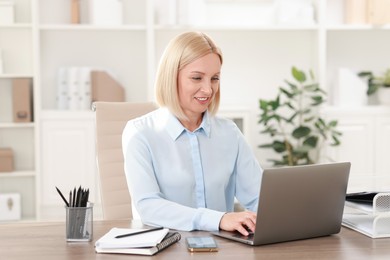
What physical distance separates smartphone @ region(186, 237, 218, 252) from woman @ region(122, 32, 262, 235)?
1.10 feet

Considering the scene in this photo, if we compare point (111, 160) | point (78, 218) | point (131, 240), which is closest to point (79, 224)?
point (78, 218)

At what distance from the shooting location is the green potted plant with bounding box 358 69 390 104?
5.05 m

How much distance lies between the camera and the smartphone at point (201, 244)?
1.81 metres

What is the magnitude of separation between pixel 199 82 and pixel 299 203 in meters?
0.60

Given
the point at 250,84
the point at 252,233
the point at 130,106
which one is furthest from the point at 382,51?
the point at 252,233

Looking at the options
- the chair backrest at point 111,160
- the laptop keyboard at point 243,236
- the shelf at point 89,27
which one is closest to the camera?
the laptop keyboard at point 243,236

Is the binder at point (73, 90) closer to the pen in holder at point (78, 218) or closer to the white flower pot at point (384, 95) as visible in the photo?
the white flower pot at point (384, 95)

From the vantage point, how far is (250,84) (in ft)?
17.2

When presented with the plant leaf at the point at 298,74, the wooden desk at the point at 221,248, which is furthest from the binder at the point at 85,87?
the wooden desk at the point at 221,248

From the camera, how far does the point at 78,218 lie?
1.95m

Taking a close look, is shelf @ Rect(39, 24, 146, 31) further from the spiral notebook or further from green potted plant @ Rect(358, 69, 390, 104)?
the spiral notebook

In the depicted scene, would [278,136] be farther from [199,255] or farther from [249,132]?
[199,255]

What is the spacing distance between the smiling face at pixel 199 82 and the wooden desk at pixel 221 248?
495 mm

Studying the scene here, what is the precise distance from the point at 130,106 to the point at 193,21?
2308 millimetres
